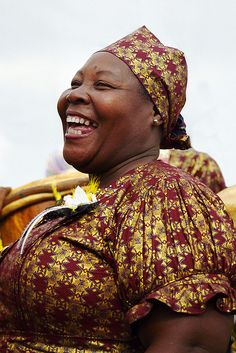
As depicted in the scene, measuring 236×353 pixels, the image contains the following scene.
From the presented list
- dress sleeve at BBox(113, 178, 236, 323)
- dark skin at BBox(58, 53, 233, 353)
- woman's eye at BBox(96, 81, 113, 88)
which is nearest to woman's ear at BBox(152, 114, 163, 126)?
dark skin at BBox(58, 53, 233, 353)

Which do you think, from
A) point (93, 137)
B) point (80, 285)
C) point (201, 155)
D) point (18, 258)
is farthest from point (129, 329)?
point (201, 155)

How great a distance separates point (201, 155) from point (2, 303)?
4.51m

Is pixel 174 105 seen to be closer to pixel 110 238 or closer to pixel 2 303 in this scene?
pixel 110 238

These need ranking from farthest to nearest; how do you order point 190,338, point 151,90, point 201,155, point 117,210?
point 201,155, point 151,90, point 117,210, point 190,338

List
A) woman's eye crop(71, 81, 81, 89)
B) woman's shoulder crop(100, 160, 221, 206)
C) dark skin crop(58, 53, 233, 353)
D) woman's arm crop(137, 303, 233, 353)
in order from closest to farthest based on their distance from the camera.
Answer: woman's arm crop(137, 303, 233, 353)
woman's shoulder crop(100, 160, 221, 206)
dark skin crop(58, 53, 233, 353)
woman's eye crop(71, 81, 81, 89)

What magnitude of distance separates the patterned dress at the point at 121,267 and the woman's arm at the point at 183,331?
38 millimetres

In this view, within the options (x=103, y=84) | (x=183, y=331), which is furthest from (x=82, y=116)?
(x=183, y=331)

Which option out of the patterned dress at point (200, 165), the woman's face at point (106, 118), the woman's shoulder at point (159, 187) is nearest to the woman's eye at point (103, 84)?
the woman's face at point (106, 118)

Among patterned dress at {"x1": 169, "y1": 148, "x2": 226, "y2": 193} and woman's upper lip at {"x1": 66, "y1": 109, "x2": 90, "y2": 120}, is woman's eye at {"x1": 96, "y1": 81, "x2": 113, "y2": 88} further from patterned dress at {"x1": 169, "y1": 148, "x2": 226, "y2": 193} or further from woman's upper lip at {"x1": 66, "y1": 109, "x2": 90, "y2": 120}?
patterned dress at {"x1": 169, "y1": 148, "x2": 226, "y2": 193}

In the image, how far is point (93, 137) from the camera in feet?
11.5

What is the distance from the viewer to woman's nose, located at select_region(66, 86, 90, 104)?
3502 mm

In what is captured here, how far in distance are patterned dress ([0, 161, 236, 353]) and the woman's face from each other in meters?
0.19

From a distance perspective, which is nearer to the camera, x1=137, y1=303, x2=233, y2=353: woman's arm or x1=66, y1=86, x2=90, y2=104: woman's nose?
x1=137, y1=303, x2=233, y2=353: woman's arm

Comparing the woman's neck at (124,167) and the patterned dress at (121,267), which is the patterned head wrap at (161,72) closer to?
the woman's neck at (124,167)
